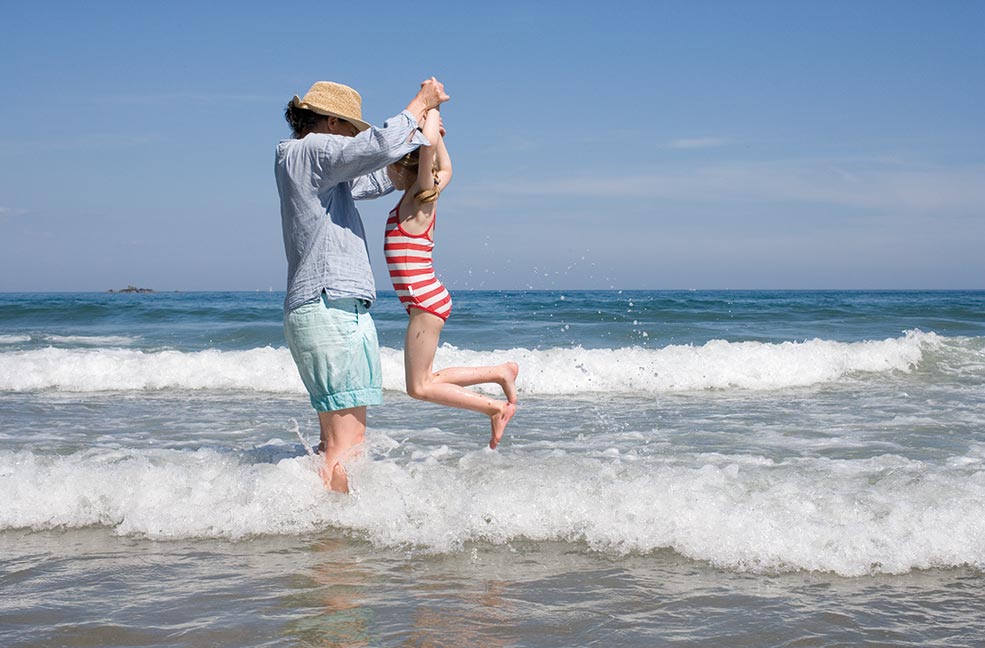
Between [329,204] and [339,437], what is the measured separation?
114 cm

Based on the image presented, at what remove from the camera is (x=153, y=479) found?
182 inches

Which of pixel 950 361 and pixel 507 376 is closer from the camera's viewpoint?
pixel 507 376

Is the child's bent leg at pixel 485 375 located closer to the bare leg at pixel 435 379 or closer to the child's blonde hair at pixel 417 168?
the bare leg at pixel 435 379

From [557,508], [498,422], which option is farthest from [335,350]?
[557,508]

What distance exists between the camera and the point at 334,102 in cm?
383

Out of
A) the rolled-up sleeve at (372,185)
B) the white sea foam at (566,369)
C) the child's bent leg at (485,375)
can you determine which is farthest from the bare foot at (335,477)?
the white sea foam at (566,369)

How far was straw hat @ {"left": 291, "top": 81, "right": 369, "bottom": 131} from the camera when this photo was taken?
3.79 meters

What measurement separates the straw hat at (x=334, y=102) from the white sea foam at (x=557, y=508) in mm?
1700

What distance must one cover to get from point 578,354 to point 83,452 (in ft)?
24.1

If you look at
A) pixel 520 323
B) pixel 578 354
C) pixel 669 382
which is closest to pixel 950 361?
pixel 669 382

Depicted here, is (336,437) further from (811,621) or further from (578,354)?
(578,354)

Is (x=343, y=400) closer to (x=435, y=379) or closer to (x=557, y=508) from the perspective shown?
(x=435, y=379)

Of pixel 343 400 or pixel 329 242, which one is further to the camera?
pixel 343 400

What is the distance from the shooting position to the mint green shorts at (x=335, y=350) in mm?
3877
